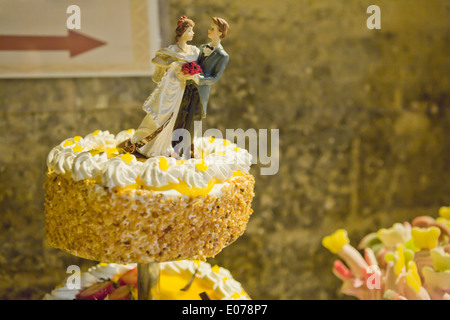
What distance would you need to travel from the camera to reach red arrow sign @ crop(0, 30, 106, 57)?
6.77 feet

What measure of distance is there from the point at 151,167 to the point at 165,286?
597 mm

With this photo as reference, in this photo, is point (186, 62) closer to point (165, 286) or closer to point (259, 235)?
point (165, 286)

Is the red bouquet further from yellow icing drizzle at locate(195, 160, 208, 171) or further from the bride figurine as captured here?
yellow icing drizzle at locate(195, 160, 208, 171)

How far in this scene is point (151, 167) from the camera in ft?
4.42

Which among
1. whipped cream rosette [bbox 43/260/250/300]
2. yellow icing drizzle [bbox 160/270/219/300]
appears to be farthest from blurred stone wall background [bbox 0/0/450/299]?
yellow icing drizzle [bbox 160/270/219/300]

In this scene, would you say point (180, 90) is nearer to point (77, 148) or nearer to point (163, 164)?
point (163, 164)

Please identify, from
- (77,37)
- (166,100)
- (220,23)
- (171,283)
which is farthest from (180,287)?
(77,37)

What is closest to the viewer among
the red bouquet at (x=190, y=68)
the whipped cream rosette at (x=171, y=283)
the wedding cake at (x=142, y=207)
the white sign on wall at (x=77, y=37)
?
the wedding cake at (x=142, y=207)

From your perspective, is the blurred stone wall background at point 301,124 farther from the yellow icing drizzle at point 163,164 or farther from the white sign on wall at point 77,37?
the yellow icing drizzle at point 163,164

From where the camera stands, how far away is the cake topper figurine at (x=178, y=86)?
148 cm

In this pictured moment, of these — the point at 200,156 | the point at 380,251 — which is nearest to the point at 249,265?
the point at 380,251

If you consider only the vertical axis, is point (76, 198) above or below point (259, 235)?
above

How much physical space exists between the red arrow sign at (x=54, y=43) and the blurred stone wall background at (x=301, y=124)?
16 cm

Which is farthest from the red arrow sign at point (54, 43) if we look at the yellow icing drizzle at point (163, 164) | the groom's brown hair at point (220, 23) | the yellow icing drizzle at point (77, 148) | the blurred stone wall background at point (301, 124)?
the yellow icing drizzle at point (163, 164)
